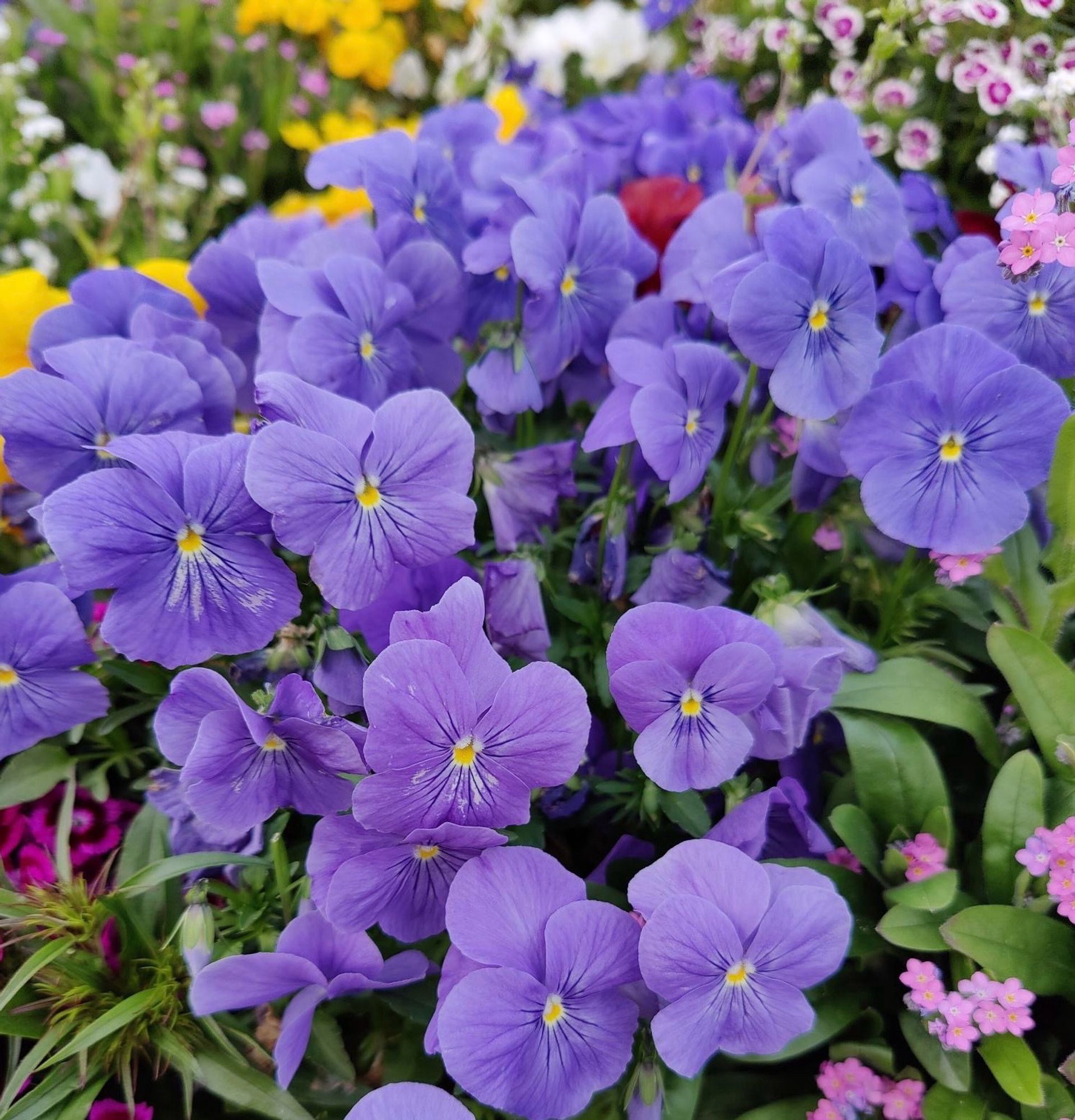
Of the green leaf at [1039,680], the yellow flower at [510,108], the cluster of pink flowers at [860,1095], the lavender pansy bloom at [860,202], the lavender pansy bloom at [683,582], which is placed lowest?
the cluster of pink flowers at [860,1095]

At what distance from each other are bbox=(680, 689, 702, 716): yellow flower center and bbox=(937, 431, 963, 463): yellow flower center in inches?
13.0

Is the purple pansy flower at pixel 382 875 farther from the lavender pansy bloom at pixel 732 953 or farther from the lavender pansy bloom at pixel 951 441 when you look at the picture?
the lavender pansy bloom at pixel 951 441

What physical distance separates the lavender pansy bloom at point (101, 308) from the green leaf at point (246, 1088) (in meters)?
0.68

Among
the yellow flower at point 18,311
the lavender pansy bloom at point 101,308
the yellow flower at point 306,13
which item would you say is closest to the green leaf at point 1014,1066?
the lavender pansy bloom at point 101,308

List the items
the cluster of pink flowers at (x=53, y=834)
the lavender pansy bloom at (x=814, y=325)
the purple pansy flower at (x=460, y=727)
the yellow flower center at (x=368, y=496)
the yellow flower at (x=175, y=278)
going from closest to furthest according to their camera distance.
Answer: the purple pansy flower at (x=460, y=727) → the yellow flower center at (x=368, y=496) → the lavender pansy bloom at (x=814, y=325) → the cluster of pink flowers at (x=53, y=834) → the yellow flower at (x=175, y=278)

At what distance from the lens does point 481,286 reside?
1113 mm

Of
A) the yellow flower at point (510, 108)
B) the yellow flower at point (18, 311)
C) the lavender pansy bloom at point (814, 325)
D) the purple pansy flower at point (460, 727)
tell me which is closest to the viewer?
the purple pansy flower at point (460, 727)

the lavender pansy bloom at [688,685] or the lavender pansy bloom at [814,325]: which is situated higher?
the lavender pansy bloom at [814,325]

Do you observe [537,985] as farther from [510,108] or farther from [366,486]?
Result: [510,108]

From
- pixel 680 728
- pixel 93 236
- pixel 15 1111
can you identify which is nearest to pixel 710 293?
pixel 680 728

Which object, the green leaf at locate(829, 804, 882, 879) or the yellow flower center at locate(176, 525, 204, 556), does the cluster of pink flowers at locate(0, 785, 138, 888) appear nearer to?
the yellow flower center at locate(176, 525, 204, 556)

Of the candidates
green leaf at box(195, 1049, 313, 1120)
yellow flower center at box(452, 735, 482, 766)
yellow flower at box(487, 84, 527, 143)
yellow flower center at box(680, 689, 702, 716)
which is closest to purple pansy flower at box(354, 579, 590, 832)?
yellow flower center at box(452, 735, 482, 766)

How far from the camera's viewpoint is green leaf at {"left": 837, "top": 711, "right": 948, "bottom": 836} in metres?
0.94

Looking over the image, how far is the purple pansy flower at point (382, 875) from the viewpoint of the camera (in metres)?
0.74
